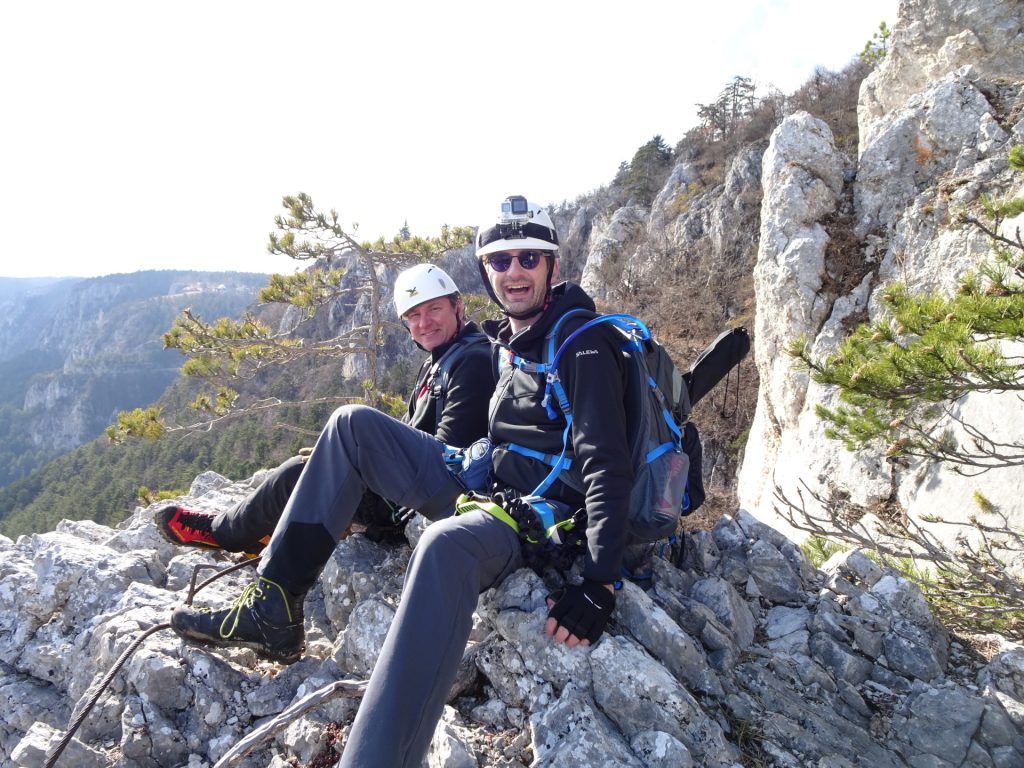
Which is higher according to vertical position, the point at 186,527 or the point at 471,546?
the point at 471,546

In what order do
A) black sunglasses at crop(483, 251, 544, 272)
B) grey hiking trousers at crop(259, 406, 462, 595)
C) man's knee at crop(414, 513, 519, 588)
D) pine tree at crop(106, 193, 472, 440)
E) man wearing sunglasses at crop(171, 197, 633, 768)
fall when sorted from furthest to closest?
pine tree at crop(106, 193, 472, 440), black sunglasses at crop(483, 251, 544, 272), grey hiking trousers at crop(259, 406, 462, 595), man's knee at crop(414, 513, 519, 588), man wearing sunglasses at crop(171, 197, 633, 768)

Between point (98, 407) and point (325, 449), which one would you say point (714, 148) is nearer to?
point (325, 449)

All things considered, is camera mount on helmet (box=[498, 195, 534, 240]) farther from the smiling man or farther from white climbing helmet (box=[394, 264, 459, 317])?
white climbing helmet (box=[394, 264, 459, 317])

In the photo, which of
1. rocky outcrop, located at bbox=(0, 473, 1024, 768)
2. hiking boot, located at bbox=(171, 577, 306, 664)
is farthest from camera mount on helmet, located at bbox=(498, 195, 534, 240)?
hiking boot, located at bbox=(171, 577, 306, 664)

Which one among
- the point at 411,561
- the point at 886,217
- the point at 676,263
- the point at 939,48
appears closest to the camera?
the point at 411,561

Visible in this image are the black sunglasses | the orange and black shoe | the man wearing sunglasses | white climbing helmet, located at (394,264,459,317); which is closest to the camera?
the man wearing sunglasses

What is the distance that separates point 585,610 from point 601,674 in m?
0.30

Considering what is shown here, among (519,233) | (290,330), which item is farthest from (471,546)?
(290,330)

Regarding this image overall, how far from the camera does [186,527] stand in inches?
157

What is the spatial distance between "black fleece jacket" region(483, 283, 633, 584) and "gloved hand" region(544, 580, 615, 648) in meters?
0.08

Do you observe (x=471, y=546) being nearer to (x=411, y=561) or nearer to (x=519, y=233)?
(x=411, y=561)

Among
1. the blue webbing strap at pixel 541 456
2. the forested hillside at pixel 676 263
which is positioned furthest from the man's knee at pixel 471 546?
the forested hillside at pixel 676 263

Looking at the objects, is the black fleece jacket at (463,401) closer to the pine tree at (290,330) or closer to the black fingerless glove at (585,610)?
the black fingerless glove at (585,610)

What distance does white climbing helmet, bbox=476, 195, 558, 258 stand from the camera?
355cm
